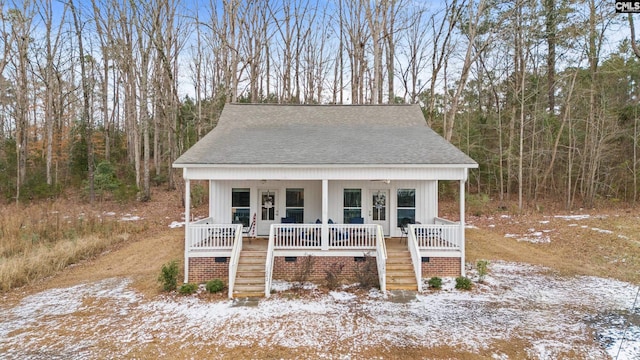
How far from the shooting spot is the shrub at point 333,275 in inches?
365

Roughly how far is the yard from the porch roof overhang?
3109 mm

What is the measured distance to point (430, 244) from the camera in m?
10.0

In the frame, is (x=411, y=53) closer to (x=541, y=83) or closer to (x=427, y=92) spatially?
(x=427, y=92)

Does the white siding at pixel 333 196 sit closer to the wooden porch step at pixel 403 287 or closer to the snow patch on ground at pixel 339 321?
the wooden porch step at pixel 403 287

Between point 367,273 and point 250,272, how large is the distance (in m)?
3.31

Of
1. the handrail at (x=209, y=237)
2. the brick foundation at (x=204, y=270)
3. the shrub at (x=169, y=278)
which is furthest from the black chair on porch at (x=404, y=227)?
the shrub at (x=169, y=278)

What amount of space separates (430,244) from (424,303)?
2317mm

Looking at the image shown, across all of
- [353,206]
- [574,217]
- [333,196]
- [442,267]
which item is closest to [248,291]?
[333,196]

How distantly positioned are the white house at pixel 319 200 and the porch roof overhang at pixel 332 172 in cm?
3

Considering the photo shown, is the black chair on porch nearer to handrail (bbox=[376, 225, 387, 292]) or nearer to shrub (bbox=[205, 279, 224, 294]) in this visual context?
handrail (bbox=[376, 225, 387, 292])

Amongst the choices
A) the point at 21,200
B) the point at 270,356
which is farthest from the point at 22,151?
the point at 270,356

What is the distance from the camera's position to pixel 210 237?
33.5ft

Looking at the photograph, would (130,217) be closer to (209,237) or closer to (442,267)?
(209,237)

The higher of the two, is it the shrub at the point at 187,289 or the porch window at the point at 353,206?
the porch window at the point at 353,206
